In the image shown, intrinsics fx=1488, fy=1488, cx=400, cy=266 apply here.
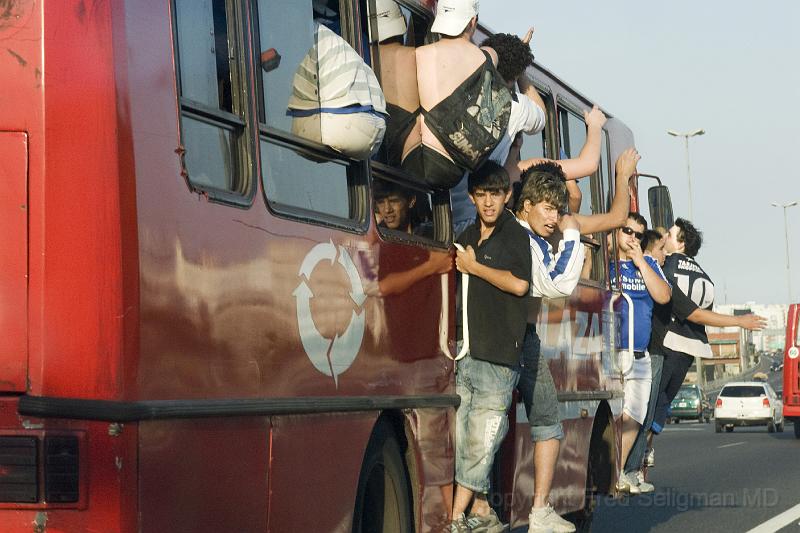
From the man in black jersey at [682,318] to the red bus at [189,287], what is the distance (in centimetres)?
499

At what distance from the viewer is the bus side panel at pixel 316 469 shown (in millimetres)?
4586

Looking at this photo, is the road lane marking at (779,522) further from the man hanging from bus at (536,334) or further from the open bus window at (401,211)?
the open bus window at (401,211)

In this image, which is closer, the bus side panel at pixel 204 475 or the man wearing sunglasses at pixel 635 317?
the bus side panel at pixel 204 475

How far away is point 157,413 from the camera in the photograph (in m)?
3.80

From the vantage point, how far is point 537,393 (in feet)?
23.9

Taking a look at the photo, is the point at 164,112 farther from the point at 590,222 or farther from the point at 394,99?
the point at 590,222

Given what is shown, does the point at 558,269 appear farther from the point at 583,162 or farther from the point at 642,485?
the point at 642,485

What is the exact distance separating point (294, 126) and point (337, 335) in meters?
0.74

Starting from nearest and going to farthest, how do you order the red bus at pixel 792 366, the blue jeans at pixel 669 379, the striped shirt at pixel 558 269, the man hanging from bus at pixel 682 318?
the striped shirt at pixel 558 269 → the man hanging from bus at pixel 682 318 → the blue jeans at pixel 669 379 → the red bus at pixel 792 366

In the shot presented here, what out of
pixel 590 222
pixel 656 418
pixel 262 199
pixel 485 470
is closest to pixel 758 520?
pixel 656 418

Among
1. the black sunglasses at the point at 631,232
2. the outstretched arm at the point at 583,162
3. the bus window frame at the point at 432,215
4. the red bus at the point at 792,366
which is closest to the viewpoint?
the bus window frame at the point at 432,215

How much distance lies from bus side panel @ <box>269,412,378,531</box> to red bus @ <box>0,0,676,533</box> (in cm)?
1

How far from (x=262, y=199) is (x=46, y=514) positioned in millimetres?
1327

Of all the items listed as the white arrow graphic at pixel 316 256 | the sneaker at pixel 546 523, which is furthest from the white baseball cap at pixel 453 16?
the sneaker at pixel 546 523
